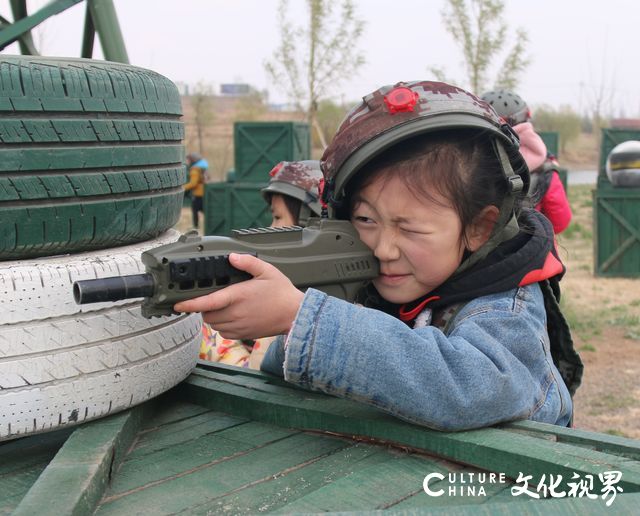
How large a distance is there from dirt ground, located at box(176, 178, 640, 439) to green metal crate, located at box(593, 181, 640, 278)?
229mm

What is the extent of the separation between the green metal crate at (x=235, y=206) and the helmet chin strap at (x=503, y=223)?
1024 centimetres

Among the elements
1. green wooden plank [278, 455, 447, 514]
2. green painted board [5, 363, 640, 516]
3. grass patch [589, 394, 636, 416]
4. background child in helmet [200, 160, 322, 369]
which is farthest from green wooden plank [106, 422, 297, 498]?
grass patch [589, 394, 636, 416]

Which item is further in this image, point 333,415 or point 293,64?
point 293,64

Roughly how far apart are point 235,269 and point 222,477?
416mm

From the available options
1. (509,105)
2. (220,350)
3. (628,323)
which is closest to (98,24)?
(220,350)

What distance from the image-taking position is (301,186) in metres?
4.23

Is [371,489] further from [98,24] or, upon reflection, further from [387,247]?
[98,24]

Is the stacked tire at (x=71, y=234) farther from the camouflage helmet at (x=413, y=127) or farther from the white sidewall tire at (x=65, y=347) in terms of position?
the camouflage helmet at (x=413, y=127)

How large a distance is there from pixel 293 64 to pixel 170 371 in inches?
820

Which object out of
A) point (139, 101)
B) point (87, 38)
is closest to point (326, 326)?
point (139, 101)

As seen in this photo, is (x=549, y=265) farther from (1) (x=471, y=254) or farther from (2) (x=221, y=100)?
(2) (x=221, y=100)

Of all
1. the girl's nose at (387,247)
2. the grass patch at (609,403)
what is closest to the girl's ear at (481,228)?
the girl's nose at (387,247)

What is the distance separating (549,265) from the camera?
6.27 ft

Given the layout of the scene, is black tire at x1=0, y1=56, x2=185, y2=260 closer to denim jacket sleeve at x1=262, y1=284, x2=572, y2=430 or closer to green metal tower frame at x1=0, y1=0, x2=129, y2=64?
denim jacket sleeve at x1=262, y1=284, x2=572, y2=430
